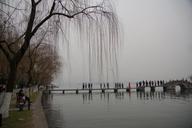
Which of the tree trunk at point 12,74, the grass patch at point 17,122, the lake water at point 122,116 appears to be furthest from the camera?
the lake water at point 122,116

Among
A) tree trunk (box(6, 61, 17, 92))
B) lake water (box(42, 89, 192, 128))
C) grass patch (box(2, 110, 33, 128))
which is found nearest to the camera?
grass patch (box(2, 110, 33, 128))

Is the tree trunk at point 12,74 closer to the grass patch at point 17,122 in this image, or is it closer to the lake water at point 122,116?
the grass patch at point 17,122

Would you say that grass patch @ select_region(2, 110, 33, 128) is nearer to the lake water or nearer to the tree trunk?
the lake water

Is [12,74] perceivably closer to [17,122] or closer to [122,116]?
[17,122]

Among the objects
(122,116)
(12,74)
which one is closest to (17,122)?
(12,74)

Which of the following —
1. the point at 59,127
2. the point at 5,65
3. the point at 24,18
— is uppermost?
the point at 24,18

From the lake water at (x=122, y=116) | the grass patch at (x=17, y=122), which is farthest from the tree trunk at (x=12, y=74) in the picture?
the lake water at (x=122, y=116)

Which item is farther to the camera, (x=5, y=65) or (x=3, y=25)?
(x=5, y=65)

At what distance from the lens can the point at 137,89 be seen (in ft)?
172

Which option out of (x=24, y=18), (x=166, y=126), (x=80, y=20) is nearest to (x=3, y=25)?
(x=24, y=18)

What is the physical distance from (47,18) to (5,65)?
1162 cm

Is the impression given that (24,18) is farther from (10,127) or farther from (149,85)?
(149,85)

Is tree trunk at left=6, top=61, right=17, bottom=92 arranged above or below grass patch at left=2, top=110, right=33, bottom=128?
above

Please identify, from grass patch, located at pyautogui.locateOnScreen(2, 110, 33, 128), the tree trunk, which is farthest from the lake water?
the tree trunk
